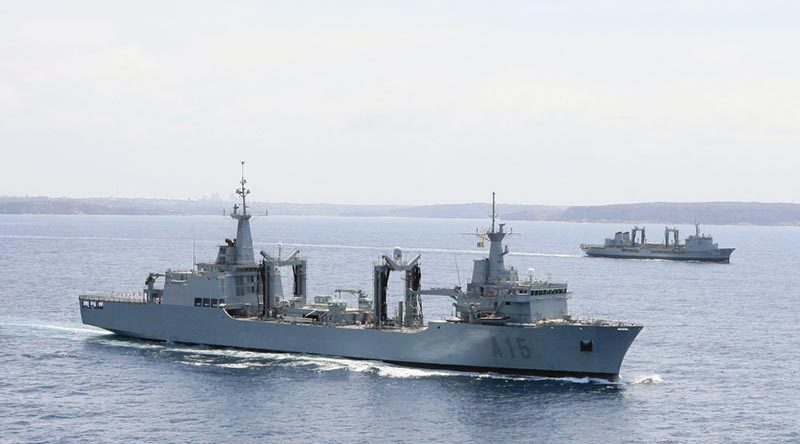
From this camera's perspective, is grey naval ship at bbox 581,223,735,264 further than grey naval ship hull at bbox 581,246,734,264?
Yes

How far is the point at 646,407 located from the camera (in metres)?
41.6

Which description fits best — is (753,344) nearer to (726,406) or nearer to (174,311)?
(726,406)

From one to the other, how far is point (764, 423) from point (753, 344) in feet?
68.4

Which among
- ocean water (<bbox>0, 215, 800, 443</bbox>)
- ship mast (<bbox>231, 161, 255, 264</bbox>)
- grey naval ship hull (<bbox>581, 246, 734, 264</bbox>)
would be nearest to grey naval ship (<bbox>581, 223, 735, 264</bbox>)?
grey naval ship hull (<bbox>581, 246, 734, 264</bbox>)

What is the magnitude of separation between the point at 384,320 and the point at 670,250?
4034 inches

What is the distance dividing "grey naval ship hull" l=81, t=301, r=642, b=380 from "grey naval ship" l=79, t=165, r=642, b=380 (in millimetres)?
54

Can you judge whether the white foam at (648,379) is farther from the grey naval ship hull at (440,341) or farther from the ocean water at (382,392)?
the grey naval ship hull at (440,341)

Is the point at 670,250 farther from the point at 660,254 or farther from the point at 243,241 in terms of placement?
the point at 243,241

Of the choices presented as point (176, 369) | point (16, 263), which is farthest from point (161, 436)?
point (16, 263)

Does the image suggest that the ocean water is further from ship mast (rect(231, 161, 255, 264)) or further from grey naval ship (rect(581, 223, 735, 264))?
grey naval ship (rect(581, 223, 735, 264))

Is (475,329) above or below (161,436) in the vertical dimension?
above

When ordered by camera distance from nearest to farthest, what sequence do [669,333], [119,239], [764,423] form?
[764,423], [669,333], [119,239]

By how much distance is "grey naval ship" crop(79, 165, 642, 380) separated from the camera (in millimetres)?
46062

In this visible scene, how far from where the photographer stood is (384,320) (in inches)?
2039
